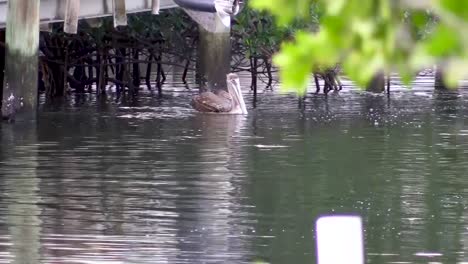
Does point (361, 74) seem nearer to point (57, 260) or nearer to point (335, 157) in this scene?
point (57, 260)

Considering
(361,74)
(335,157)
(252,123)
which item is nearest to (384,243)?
(335,157)

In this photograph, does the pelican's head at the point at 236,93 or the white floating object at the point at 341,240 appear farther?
the pelican's head at the point at 236,93

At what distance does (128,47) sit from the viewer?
23469 millimetres

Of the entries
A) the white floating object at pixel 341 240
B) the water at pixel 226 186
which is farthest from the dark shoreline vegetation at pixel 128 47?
the white floating object at pixel 341 240

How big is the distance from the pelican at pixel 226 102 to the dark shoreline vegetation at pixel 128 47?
2.61 m

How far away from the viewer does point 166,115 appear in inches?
696

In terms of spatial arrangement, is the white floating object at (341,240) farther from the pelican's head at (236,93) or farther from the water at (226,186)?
the pelican's head at (236,93)

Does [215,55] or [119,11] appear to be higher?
[119,11]

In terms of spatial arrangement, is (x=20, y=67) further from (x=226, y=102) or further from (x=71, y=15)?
(x=226, y=102)

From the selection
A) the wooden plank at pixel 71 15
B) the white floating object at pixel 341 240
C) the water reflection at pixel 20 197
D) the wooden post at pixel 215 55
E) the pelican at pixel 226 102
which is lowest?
the water reflection at pixel 20 197

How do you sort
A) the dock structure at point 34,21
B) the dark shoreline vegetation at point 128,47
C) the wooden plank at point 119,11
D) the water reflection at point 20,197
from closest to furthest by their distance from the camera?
the water reflection at point 20,197, the dock structure at point 34,21, the wooden plank at point 119,11, the dark shoreline vegetation at point 128,47

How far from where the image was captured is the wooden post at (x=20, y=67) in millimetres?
15094

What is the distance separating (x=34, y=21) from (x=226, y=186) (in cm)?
585

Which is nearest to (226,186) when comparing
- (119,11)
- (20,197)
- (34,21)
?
(20,197)
